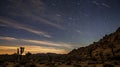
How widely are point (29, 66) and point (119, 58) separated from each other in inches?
1024

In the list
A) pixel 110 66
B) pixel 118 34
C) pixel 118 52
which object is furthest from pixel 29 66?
pixel 118 34

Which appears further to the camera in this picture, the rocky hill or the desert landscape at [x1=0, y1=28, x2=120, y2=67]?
the rocky hill

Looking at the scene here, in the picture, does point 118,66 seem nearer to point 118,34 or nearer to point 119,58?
point 119,58

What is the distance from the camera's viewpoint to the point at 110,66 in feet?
105

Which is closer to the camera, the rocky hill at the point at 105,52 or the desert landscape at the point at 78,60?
the desert landscape at the point at 78,60

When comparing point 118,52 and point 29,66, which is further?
point 118,52

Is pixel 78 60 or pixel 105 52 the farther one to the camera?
pixel 105 52

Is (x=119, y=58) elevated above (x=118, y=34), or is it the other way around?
(x=118, y=34)

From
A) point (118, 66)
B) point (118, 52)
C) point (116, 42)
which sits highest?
point (116, 42)

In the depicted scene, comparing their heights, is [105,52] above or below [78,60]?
above

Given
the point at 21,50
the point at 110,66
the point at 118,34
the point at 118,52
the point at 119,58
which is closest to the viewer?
the point at 110,66

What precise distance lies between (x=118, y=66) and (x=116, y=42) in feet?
150

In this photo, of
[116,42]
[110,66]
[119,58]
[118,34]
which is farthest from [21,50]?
[118,34]

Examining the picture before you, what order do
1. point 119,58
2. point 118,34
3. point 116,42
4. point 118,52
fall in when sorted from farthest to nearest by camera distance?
point 118,34
point 116,42
point 118,52
point 119,58
